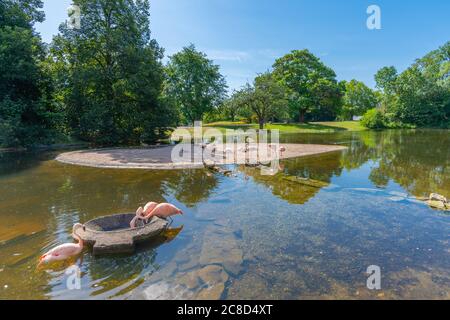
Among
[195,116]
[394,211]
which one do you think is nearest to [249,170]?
[394,211]

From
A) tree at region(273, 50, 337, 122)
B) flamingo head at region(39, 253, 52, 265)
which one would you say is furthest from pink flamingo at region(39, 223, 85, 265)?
tree at region(273, 50, 337, 122)

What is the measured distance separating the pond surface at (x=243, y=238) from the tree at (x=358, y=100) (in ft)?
167

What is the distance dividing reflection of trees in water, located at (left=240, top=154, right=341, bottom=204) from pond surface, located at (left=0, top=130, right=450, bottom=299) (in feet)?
0.29

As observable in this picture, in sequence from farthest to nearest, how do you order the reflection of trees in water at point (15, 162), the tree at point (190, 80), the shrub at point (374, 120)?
the shrub at point (374, 120) < the tree at point (190, 80) < the reflection of trees in water at point (15, 162)

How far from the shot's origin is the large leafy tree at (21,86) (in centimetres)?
1712

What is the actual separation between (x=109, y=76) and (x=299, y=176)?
1734 centimetres

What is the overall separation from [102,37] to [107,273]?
21.0 m

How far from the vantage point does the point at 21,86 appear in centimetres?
1900

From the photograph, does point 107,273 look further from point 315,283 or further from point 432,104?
point 432,104

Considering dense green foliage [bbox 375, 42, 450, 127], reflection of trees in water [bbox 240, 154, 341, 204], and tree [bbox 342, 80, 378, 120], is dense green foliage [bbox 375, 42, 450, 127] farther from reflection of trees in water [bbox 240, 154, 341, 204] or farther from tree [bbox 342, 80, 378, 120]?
reflection of trees in water [bbox 240, 154, 341, 204]

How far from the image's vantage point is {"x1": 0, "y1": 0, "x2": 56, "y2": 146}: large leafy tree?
56.2 feet

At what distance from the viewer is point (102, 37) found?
19.5 metres

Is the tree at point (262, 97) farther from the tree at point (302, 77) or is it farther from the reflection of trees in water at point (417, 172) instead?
the reflection of trees in water at point (417, 172)

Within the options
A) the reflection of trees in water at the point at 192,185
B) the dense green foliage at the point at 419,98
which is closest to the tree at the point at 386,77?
the dense green foliage at the point at 419,98
